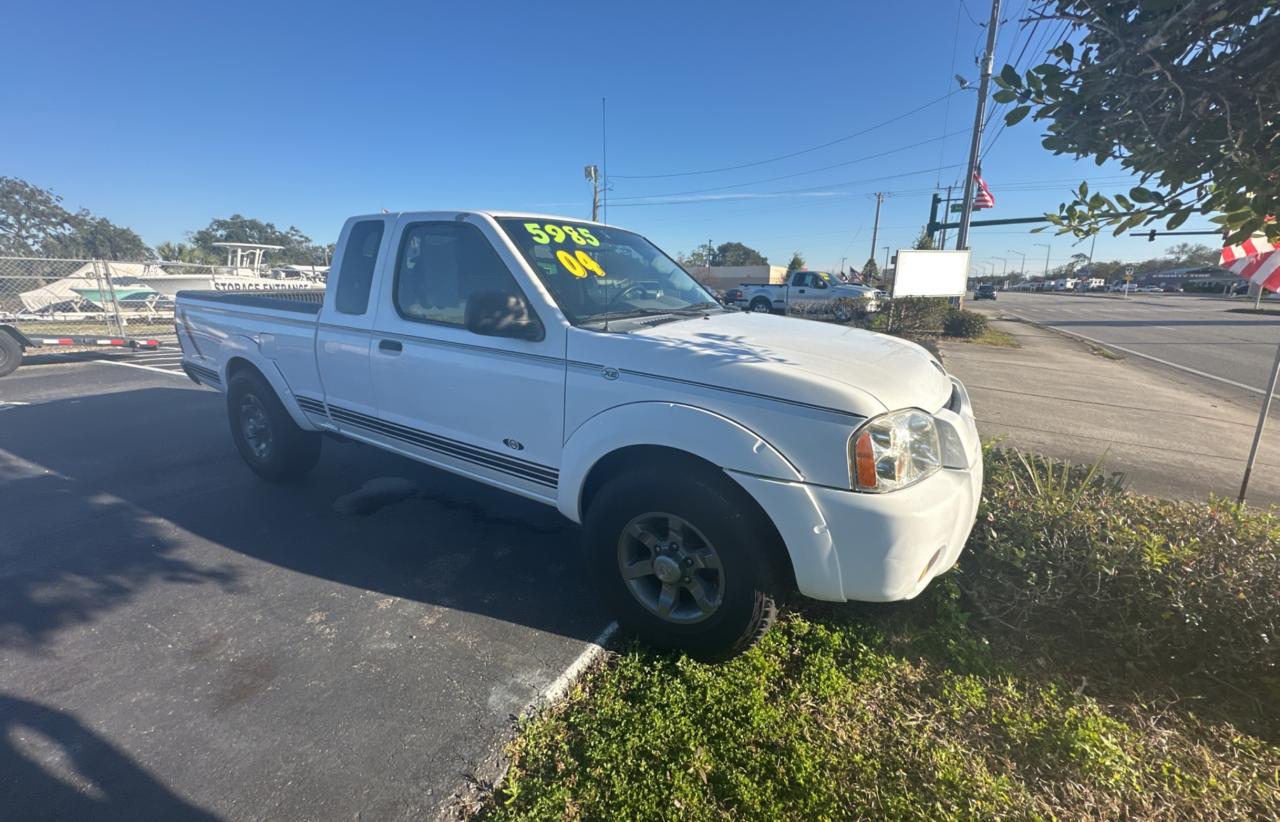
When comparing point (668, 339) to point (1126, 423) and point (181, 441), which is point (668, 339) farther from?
point (1126, 423)

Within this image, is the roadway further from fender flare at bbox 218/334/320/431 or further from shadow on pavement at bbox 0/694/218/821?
shadow on pavement at bbox 0/694/218/821

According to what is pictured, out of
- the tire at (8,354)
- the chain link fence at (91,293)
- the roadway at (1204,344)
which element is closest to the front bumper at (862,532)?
the chain link fence at (91,293)

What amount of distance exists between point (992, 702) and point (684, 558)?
1.35 metres

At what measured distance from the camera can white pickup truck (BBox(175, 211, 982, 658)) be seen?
2.05m

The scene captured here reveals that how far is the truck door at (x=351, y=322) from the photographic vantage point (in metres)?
3.49

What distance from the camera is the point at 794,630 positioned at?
2654 mm

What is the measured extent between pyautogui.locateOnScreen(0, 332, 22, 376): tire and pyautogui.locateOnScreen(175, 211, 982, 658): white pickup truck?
895 centimetres

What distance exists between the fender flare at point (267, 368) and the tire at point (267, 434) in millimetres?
104

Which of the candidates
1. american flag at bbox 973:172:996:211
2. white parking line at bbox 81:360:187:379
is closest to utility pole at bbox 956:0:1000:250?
american flag at bbox 973:172:996:211

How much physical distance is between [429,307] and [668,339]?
5.30 ft

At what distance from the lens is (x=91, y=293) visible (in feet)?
55.1

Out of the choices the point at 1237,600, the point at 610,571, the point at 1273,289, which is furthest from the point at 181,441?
the point at 1273,289

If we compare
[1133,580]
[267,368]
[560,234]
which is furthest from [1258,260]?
[267,368]

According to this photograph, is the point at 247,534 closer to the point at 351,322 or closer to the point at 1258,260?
the point at 351,322
